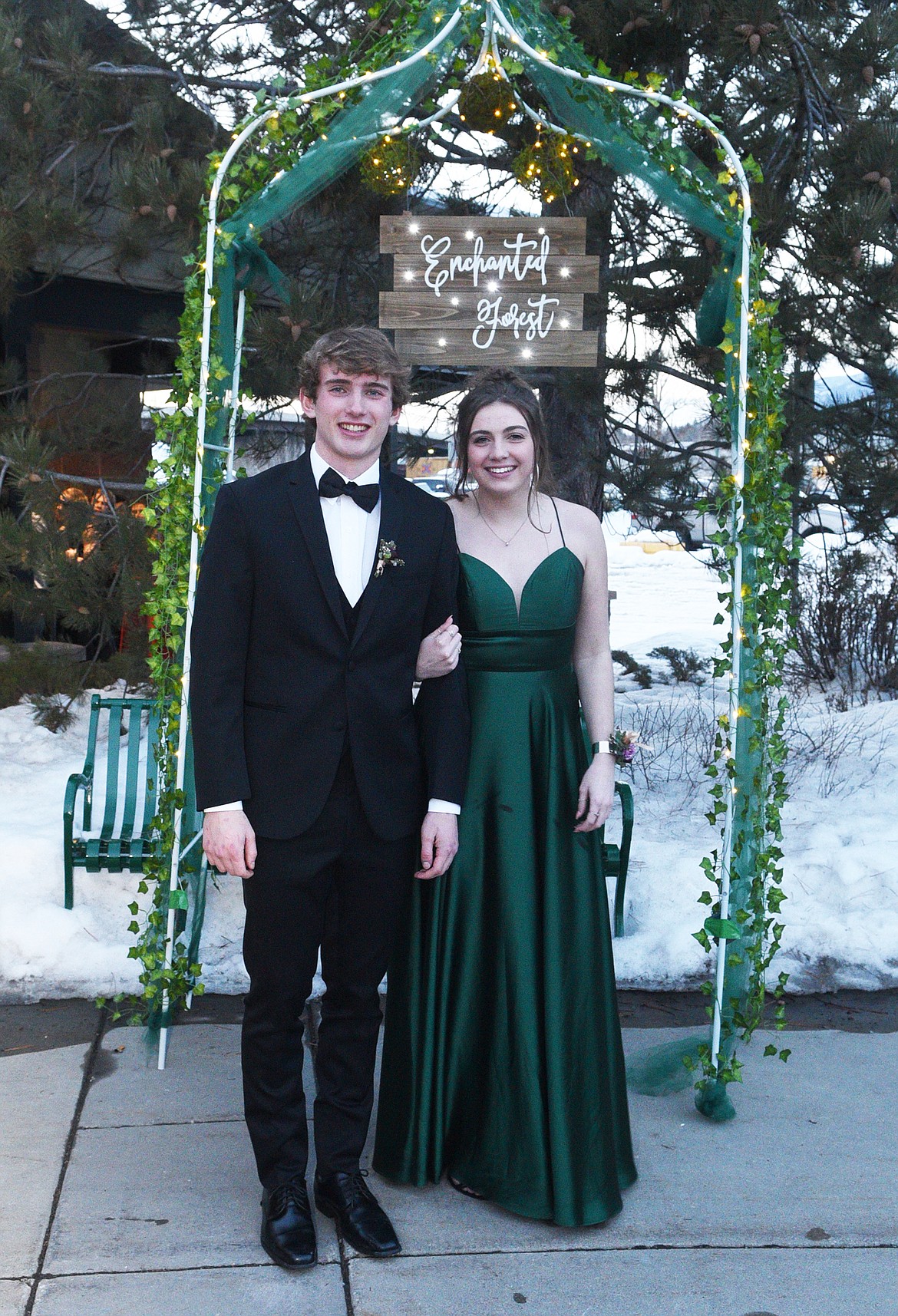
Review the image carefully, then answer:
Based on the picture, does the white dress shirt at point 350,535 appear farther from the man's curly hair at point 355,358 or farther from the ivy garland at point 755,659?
the ivy garland at point 755,659

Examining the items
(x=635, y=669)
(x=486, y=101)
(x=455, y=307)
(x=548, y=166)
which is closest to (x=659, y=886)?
(x=455, y=307)

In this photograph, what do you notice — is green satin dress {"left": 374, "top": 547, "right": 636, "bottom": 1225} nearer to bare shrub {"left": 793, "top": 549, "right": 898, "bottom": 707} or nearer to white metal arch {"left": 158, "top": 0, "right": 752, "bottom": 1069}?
white metal arch {"left": 158, "top": 0, "right": 752, "bottom": 1069}

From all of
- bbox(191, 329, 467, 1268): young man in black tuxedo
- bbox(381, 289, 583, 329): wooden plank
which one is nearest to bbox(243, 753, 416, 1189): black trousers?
bbox(191, 329, 467, 1268): young man in black tuxedo

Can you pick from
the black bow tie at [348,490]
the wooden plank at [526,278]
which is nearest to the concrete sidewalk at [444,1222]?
the black bow tie at [348,490]

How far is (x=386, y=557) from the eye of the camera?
266cm

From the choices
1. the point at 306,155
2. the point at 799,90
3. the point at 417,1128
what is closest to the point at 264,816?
the point at 417,1128

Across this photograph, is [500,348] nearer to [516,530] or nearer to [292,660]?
[516,530]

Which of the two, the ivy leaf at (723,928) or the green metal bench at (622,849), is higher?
the green metal bench at (622,849)

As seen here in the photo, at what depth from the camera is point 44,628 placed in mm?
9641

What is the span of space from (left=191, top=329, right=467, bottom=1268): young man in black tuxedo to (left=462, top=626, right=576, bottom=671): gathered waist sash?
0.39 ft

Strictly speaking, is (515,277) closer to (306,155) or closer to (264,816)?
(306,155)

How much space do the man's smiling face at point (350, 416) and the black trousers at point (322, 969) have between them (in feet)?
2.14

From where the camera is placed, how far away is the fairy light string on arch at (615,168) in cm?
336

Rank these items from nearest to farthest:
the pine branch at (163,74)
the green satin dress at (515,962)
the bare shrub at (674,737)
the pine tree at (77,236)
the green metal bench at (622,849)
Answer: the green satin dress at (515,962) < the green metal bench at (622,849) < the pine tree at (77,236) < the pine branch at (163,74) < the bare shrub at (674,737)
